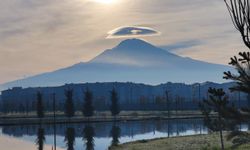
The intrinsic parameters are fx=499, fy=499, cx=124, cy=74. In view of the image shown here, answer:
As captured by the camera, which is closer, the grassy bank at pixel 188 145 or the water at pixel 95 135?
the grassy bank at pixel 188 145

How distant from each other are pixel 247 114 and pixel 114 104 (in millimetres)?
101623

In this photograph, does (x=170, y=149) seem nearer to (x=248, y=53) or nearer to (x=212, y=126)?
(x=212, y=126)

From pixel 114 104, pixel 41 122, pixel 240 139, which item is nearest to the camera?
pixel 240 139

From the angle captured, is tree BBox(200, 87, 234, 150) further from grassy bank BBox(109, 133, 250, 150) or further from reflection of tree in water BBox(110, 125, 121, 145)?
reflection of tree in water BBox(110, 125, 121, 145)

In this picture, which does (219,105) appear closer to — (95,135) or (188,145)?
(188,145)

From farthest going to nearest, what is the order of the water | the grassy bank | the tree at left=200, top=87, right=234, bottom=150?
the water
the grassy bank
the tree at left=200, top=87, right=234, bottom=150

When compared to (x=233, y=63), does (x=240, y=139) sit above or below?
below

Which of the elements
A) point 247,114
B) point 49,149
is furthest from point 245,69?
point 49,149

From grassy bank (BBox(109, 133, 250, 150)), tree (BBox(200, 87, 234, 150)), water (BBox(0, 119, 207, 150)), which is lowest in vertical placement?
water (BBox(0, 119, 207, 150))

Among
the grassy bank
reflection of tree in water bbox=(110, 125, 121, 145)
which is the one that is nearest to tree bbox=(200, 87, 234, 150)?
the grassy bank

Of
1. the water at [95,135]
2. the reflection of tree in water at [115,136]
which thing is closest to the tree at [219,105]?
the reflection of tree in water at [115,136]

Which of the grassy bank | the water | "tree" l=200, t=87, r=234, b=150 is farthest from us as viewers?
the water

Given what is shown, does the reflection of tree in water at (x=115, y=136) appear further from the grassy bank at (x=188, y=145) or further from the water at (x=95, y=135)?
the grassy bank at (x=188, y=145)

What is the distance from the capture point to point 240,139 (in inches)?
396
